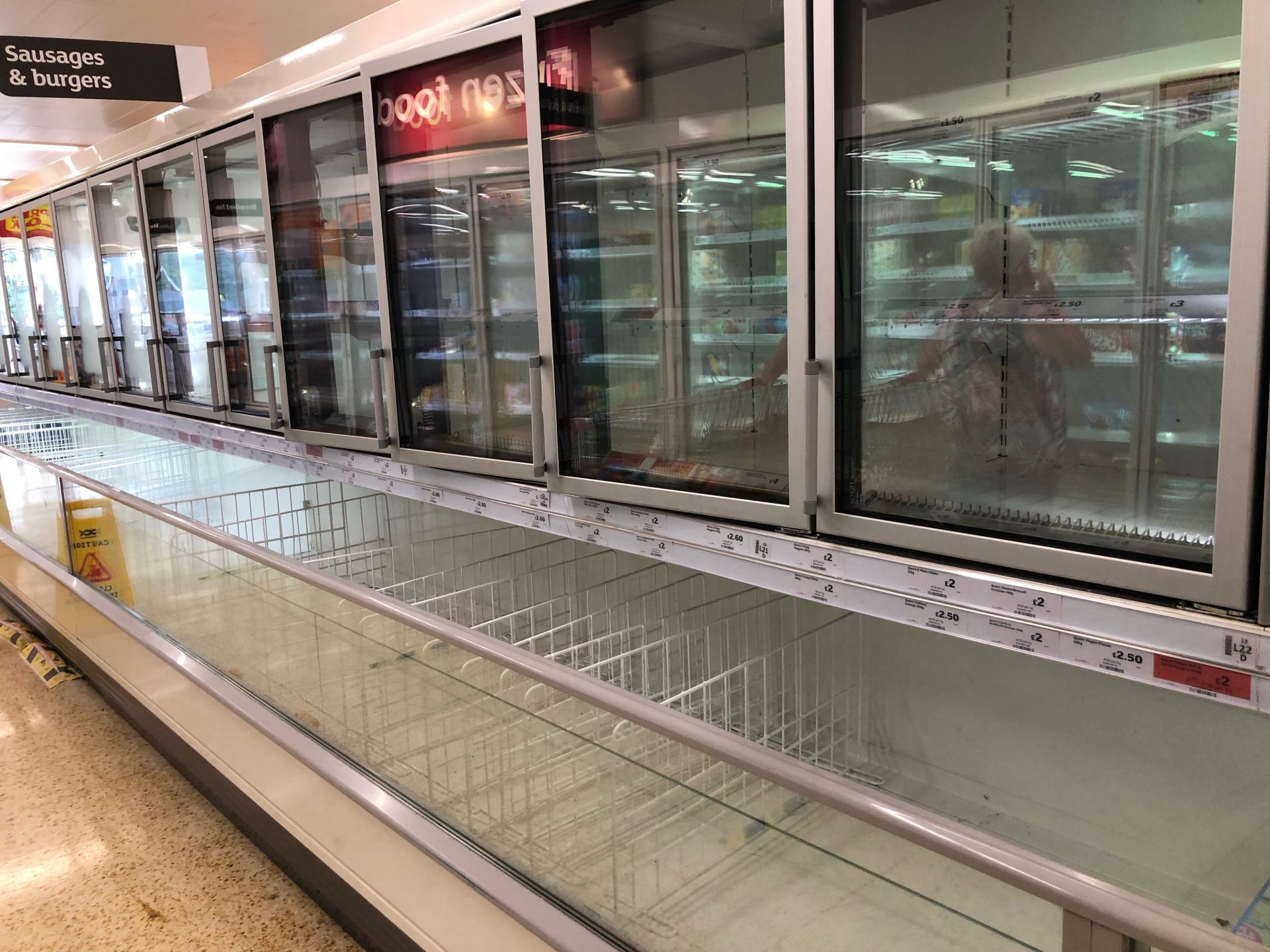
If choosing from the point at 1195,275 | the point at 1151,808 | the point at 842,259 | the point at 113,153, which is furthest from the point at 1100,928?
the point at 113,153

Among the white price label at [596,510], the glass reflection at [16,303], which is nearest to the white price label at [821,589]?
the white price label at [596,510]

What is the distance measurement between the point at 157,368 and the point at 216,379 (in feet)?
2.46

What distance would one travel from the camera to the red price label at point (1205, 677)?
143 cm

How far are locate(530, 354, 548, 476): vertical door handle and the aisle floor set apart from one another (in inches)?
55.8

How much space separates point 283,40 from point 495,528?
4291mm

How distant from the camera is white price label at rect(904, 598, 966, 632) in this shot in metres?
1.77

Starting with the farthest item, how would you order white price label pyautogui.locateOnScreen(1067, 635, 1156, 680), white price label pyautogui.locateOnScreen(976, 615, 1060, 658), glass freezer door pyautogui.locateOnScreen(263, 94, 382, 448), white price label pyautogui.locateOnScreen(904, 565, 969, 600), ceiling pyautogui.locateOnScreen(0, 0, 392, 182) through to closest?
ceiling pyautogui.locateOnScreen(0, 0, 392, 182), glass freezer door pyautogui.locateOnScreen(263, 94, 382, 448), white price label pyautogui.locateOnScreen(904, 565, 969, 600), white price label pyautogui.locateOnScreen(976, 615, 1060, 658), white price label pyautogui.locateOnScreen(1067, 635, 1156, 680)

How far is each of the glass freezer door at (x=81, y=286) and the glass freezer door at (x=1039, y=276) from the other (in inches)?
209

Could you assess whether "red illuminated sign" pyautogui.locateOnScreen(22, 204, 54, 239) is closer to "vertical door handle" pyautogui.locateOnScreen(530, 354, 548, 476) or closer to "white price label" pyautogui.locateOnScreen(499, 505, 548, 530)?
"white price label" pyautogui.locateOnScreen(499, 505, 548, 530)

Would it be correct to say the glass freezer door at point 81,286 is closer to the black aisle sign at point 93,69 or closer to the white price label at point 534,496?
the black aisle sign at point 93,69

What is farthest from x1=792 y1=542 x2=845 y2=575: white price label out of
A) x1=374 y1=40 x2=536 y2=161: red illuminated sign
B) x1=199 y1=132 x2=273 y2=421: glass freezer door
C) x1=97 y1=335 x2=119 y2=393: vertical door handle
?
x1=97 y1=335 x2=119 y2=393: vertical door handle

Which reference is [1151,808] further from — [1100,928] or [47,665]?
[47,665]

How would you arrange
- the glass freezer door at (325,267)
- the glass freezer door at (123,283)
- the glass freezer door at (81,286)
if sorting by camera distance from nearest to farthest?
the glass freezer door at (325,267) < the glass freezer door at (123,283) < the glass freezer door at (81,286)

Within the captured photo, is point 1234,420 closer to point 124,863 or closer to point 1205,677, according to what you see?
point 1205,677
